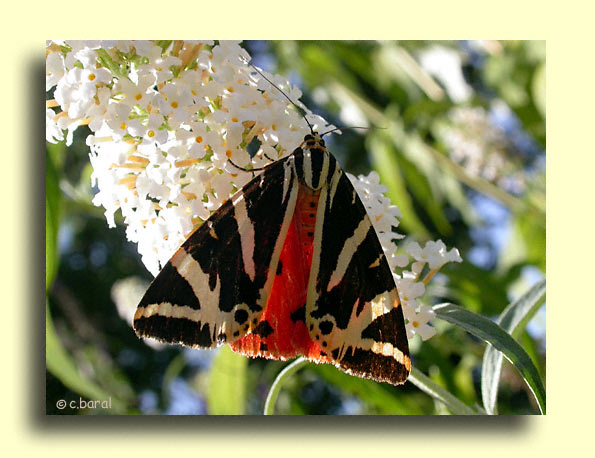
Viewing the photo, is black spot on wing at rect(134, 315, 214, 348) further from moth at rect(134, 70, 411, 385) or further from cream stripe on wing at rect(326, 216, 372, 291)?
cream stripe on wing at rect(326, 216, 372, 291)

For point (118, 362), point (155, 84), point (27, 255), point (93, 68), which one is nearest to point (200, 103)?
point (155, 84)

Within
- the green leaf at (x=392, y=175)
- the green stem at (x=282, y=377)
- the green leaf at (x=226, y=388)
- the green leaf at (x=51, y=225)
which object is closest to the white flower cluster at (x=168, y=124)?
the green stem at (x=282, y=377)

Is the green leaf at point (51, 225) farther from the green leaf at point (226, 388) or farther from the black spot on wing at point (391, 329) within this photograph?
the black spot on wing at point (391, 329)

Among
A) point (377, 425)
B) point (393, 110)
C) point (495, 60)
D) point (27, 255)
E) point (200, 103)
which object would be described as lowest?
point (377, 425)

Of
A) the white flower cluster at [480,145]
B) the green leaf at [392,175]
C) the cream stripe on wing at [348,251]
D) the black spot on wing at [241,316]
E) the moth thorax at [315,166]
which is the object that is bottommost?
the black spot on wing at [241,316]

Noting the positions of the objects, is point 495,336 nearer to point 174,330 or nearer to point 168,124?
point 174,330

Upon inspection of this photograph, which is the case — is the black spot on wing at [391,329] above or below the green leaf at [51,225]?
below

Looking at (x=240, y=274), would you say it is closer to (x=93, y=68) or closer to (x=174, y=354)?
(x=93, y=68)
